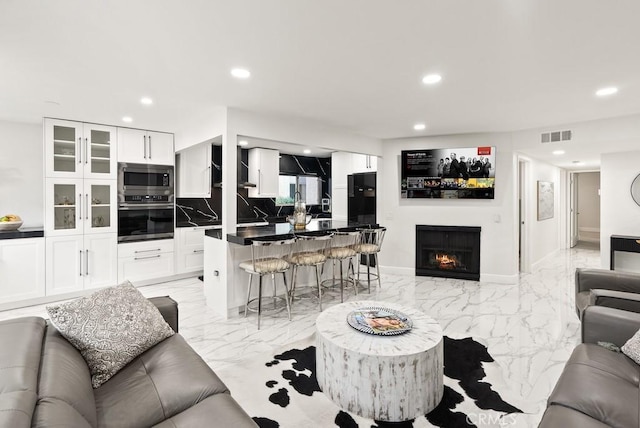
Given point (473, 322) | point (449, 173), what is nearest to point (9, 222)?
point (473, 322)

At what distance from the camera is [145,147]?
16.6ft

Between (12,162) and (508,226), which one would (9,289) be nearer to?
(12,162)

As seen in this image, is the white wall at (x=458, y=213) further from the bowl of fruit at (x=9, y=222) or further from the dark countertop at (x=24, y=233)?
the bowl of fruit at (x=9, y=222)

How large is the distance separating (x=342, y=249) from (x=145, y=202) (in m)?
3.20

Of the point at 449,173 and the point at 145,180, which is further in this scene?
the point at 449,173

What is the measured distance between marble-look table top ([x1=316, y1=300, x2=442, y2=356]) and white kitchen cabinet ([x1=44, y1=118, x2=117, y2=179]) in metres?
4.13

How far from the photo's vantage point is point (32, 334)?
5.12 feet

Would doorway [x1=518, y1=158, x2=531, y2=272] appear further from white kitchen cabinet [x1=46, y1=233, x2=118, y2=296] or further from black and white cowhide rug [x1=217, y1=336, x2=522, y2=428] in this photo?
white kitchen cabinet [x1=46, y1=233, x2=118, y2=296]

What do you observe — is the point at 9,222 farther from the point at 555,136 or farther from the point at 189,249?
the point at 555,136

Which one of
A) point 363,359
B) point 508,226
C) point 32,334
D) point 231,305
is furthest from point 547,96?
point 32,334

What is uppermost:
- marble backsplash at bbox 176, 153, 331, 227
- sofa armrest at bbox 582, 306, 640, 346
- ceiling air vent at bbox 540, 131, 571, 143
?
ceiling air vent at bbox 540, 131, 571, 143

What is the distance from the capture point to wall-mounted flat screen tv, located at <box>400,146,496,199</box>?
203 inches

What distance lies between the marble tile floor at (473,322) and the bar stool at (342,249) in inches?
13.3

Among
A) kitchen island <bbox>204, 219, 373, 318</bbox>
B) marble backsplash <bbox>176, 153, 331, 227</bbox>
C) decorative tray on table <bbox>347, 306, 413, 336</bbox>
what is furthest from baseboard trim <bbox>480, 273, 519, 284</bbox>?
marble backsplash <bbox>176, 153, 331, 227</bbox>
